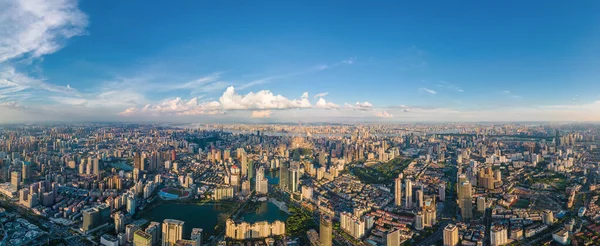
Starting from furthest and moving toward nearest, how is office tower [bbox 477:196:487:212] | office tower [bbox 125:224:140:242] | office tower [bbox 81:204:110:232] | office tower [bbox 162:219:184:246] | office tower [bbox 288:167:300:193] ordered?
1. office tower [bbox 288:167:300:193]
2. office tower [bbox 477:196:487:212]
3. office tower [bbox 81:204:110:232]
4. office tower [bbox 125:224:140:242]
5. office tower [bbox 162:219:184:246]

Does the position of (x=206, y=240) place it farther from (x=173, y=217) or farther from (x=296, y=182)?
(x=296, y=182)

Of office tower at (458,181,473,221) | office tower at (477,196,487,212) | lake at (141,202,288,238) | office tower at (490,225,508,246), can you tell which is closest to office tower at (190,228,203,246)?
lake at (141,202,288,238)

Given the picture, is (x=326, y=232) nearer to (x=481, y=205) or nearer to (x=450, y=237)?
(x=450, y=237)

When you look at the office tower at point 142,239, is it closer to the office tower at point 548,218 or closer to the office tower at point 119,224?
the office tower at point 119,224

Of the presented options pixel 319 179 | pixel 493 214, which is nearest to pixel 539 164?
pixel 493 214

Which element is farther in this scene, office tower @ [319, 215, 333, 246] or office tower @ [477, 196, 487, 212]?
office tower @ [477, 196, 487, 212]

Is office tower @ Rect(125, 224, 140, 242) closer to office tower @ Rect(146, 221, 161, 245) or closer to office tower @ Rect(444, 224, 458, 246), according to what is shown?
office tower @ Rect(146, 221, 161, 245)
